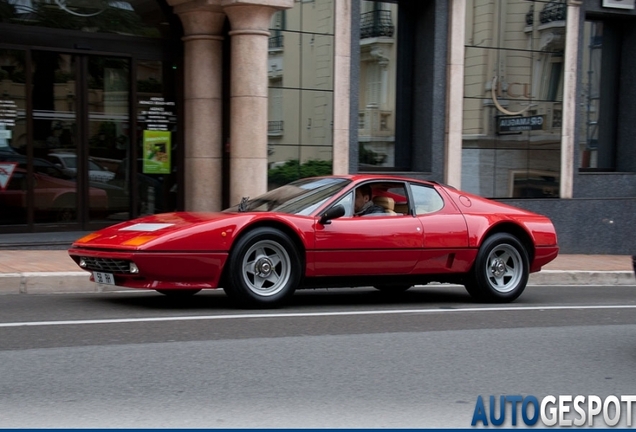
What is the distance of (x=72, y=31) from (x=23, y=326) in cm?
786

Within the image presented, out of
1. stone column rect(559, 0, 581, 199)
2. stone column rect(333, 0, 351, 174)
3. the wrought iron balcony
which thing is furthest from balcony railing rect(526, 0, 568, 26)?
stone column rect(333, 0, 351, 174)

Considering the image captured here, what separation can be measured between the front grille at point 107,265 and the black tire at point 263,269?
95 cm

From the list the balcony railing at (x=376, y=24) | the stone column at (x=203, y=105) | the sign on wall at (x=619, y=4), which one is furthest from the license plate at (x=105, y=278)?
the sign on wall at (x=619, y=4)

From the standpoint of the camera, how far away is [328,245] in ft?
28.1

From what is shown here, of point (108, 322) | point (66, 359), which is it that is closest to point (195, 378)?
point (66, 359)

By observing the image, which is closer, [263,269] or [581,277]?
[263,269]

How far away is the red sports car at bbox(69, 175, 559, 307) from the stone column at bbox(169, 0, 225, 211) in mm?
5707

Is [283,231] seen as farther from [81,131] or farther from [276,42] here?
[276,42]

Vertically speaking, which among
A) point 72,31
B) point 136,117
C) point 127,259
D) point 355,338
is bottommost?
point 355,338

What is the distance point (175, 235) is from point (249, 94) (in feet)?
21.8

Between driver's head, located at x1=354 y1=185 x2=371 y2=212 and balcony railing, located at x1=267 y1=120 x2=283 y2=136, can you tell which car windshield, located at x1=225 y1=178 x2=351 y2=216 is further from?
balcony railing, located at x1=267 y1=120 x2=283 y2=136

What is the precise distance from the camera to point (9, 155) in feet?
44.3

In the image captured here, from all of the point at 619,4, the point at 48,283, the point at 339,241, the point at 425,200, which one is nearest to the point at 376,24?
the point at 619,4

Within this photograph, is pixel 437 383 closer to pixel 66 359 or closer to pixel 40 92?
pixel 66 359
